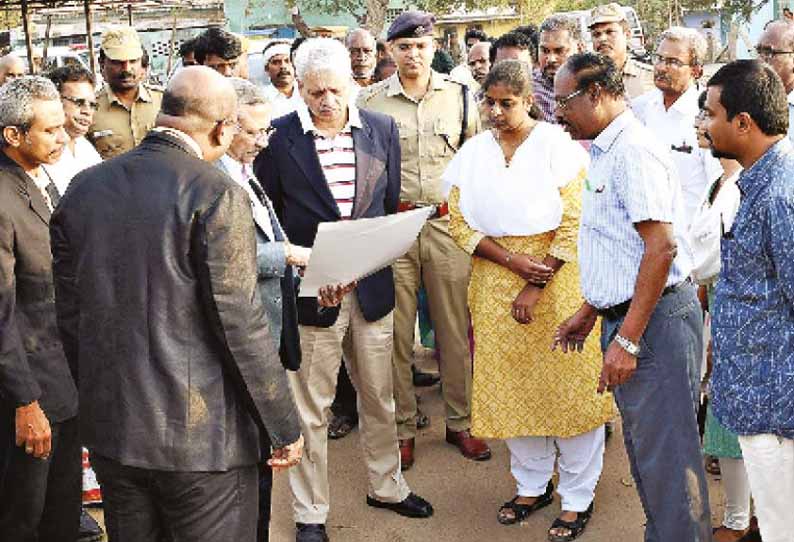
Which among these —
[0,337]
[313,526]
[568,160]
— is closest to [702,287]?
[568,160]

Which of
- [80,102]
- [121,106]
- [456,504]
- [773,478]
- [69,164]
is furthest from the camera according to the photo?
[121,106]

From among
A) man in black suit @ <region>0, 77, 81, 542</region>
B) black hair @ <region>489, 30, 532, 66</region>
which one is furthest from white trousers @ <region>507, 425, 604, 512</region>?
black hair @ <region>489, 30, 532, 66</region>

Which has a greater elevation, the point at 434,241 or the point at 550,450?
the point at 434,241

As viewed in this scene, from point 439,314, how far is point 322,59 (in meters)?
1.68

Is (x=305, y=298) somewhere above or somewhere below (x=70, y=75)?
below

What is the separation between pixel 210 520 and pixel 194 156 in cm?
103

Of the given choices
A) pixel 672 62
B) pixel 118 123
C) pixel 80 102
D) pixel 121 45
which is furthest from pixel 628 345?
pixel 121 45

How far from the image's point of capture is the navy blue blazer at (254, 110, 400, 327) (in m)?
4.26

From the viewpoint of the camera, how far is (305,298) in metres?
4.20

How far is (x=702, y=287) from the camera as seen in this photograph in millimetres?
4617

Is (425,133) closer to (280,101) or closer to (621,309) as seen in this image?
(280,101)

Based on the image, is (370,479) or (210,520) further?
(370,479)

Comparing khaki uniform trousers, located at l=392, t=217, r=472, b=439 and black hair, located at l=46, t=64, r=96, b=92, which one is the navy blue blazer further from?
black hair, located at l=46, t=64, r=96, b=92

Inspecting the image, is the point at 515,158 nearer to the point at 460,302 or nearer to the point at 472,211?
the point at 472,211
